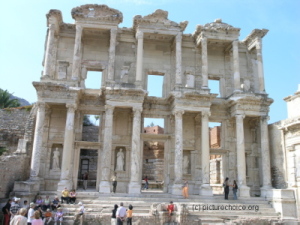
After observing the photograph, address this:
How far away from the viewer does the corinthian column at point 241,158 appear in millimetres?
18109

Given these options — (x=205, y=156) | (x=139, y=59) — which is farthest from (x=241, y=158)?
(x=139, y=59)

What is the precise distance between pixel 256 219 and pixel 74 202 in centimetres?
859

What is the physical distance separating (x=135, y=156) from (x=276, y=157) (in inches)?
344

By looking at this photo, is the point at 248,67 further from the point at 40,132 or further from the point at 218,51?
the point at 40,132

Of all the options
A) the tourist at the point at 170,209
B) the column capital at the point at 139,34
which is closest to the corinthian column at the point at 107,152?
the tourist at the point at 170,209

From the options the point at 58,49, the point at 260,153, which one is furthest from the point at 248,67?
the point at 58,49

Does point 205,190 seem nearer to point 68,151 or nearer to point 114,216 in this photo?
point 114,216

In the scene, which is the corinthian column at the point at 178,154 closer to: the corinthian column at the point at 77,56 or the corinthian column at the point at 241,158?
the corinthian column at the point at 241,158

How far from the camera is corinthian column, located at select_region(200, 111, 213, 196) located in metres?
17.8

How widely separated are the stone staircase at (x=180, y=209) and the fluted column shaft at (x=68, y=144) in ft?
4.57

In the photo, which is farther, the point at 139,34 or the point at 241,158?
the point at 139,34

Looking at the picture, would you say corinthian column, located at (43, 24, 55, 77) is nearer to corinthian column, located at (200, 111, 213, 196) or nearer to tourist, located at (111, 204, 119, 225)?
tourist, located at (111, 204, 119, 225)

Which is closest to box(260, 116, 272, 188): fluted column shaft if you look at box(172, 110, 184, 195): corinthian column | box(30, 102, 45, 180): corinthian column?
box(172, 110, 184, 195): corinthian column

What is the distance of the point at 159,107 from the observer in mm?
20062
